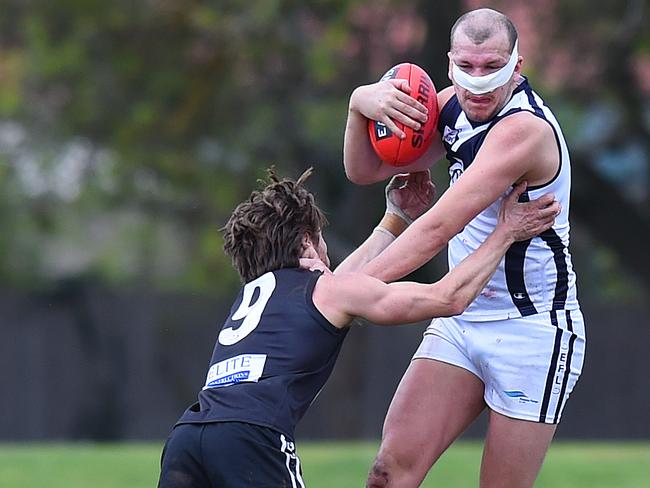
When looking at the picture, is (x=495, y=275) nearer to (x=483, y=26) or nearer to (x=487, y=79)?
(x=487, y=79)

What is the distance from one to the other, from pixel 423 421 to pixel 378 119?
1.29 meters

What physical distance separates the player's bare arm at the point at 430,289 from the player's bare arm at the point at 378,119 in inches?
21.8

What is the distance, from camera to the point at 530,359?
17.6ft

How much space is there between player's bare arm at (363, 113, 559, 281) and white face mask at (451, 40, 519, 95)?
145mm

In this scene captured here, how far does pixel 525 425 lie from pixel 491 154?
1.16m

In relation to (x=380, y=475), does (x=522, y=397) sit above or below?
above

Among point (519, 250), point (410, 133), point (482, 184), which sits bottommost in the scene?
point (519, 250)

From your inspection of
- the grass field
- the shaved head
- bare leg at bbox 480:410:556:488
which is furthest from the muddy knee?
the grass field

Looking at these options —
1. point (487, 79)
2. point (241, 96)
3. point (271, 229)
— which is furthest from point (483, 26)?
point (241, 96)

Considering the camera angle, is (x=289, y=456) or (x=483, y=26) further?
(x=483, y=26)

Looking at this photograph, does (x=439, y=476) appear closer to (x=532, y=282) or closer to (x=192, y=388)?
(x=532, y=282)

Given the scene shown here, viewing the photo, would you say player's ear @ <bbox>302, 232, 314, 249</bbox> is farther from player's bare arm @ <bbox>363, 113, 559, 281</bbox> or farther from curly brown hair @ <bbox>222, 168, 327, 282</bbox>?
player's bare arm @ <bbox>363, 113, 559, 281</bbox>

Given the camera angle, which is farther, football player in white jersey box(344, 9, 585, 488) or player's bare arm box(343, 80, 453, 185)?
player's bare arm box(343, 80, 453, 185)

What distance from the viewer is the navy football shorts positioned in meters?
4.54
